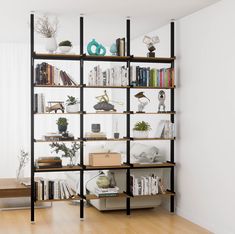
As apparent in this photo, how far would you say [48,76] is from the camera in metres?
6.01

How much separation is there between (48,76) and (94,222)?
72.8 inches

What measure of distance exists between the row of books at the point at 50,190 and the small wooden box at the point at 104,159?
18.9 inches

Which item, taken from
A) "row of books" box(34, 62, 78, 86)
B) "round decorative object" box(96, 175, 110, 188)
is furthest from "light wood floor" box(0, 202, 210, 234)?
"row of books" box(34, 62, 78, 86)

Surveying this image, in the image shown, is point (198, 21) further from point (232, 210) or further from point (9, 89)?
point (9, 89)

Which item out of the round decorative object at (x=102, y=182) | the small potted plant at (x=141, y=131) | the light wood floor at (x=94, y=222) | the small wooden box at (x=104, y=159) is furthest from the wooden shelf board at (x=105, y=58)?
the light wood floor at (x=94, y=222)

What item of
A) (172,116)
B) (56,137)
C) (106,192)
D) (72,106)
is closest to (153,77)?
(172,116)

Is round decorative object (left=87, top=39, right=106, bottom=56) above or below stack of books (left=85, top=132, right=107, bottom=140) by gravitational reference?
above

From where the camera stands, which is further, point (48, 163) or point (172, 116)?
point (172, 116)

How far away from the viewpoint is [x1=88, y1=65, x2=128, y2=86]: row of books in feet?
20.2

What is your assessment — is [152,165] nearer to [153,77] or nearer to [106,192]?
[106,192]

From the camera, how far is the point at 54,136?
6027 mm

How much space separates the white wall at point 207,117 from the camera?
526cm

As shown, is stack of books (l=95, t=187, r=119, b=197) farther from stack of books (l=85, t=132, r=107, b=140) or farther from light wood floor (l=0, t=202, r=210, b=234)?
stack of books (l=85, t=132, r=107, b=140)

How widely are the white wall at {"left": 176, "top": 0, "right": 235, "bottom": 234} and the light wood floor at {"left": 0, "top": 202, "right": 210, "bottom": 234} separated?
303mm
